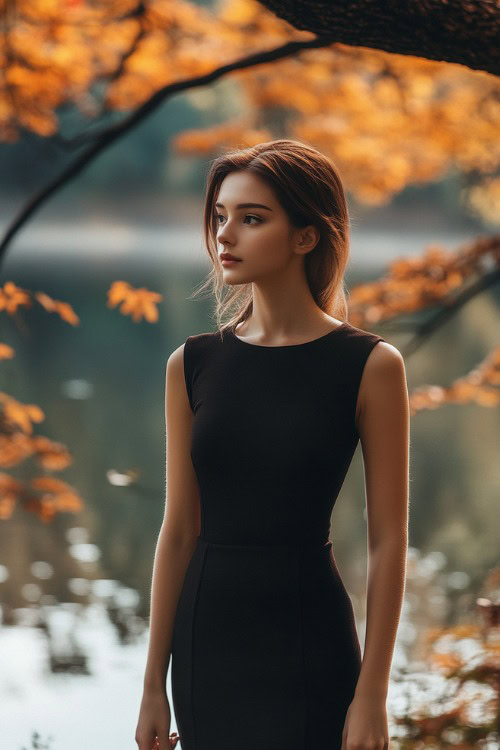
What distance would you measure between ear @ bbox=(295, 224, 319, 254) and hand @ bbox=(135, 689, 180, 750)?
67 cm

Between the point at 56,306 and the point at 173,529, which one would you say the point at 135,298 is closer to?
the point at 56,306

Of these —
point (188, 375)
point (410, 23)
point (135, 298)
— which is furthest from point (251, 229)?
point (135, 298)

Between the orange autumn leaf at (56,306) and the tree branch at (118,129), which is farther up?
the tree branch at (118,129)

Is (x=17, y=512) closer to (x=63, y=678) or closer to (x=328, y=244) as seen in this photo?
(x=63, y=678)

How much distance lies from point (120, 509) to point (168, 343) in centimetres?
429

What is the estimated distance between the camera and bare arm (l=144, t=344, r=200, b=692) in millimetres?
1404

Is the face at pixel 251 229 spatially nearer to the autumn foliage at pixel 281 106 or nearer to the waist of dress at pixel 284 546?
the waist of dress at pixel 284 546

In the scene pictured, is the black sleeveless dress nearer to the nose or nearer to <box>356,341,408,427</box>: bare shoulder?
<box>356,341,408,427</box>: bare shoulder

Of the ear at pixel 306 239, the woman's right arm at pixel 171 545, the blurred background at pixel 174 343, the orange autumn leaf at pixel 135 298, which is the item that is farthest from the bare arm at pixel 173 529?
the orange autumn leaf at pixel 135 298

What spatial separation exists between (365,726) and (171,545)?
0.37m

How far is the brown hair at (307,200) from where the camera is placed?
1.33 meters

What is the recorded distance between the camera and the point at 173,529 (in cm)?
142

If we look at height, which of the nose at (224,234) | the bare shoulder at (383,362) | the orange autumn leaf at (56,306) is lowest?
the bare shoulder at (383,362)

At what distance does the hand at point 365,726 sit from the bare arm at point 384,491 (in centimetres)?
2
